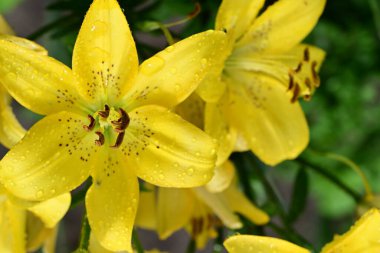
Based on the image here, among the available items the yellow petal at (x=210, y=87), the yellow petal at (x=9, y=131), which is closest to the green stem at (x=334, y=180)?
the yellow petal at (x=210, y=87)

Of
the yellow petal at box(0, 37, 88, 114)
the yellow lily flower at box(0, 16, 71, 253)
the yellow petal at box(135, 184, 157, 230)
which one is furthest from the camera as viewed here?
the yellow petal at box(135, 184, 157, 230)

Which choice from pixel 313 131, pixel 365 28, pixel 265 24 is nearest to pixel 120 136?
pixel 265 24

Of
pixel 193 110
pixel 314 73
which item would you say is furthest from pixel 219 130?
pixel 314 73

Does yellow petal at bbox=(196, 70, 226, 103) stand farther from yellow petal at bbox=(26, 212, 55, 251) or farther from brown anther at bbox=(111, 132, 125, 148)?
yellow petal at bbox=(26, 212, 55, 251)

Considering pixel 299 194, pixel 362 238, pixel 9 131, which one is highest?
pixel 9 131

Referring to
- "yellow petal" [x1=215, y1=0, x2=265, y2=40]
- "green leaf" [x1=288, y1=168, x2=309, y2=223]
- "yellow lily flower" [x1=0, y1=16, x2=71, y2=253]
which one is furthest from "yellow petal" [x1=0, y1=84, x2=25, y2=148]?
"green leaf" [x1=288, y1=168, x2=309, y2=223]

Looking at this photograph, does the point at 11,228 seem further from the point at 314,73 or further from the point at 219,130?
the point at 314,73

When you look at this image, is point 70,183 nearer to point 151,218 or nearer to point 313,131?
point 151,218
